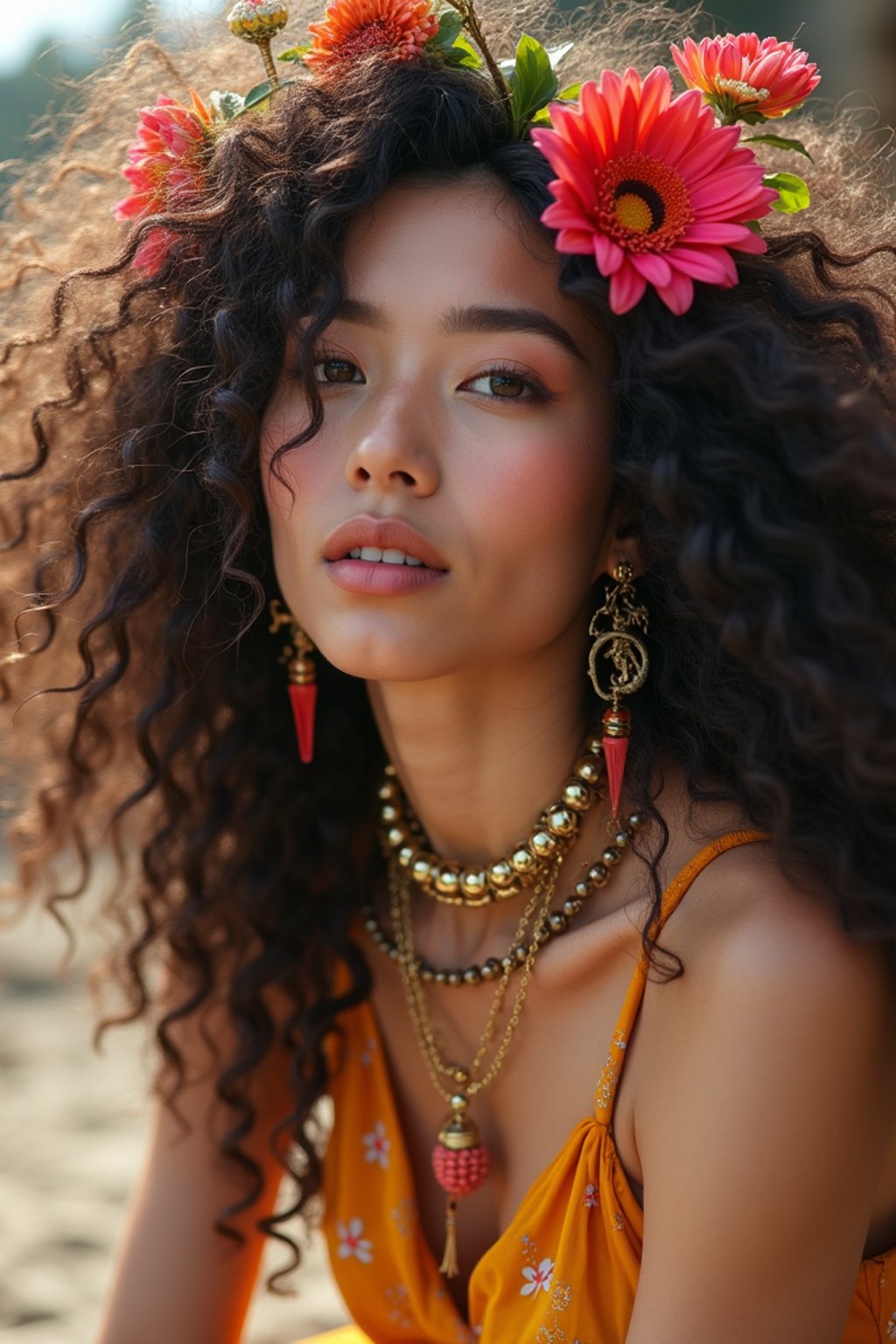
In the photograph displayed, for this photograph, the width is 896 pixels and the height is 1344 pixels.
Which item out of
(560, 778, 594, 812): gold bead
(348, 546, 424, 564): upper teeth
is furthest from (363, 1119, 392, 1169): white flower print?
(348, 546, 424, 564): upper teeth

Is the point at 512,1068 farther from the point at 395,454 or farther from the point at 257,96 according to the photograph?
the point at 257,96

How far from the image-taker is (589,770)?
1.92 metres

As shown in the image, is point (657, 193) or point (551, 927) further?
point (551, 927)

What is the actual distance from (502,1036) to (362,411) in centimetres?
85

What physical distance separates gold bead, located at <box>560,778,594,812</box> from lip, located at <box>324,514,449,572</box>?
0.38m

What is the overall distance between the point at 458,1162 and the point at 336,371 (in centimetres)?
101

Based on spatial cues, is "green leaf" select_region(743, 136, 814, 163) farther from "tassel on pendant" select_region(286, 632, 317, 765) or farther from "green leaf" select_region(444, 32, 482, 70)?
"tassel on pendant" select_region(286, 632, 317, 765)

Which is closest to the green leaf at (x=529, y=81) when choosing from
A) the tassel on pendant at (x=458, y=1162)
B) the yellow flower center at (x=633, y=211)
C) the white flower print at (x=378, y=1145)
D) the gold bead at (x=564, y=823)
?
the yellow flower center at (x=633, y=211)

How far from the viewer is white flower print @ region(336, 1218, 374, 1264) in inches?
81.5

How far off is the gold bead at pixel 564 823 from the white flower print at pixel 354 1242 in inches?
25.4

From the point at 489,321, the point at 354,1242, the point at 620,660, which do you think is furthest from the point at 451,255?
the point at 354,1242

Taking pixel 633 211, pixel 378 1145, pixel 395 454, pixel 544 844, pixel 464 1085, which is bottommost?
pixel 378 1145

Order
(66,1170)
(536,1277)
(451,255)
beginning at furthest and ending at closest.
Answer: (66,1170) < (536,1277) < (451,255)

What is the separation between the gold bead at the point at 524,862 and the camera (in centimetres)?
195
